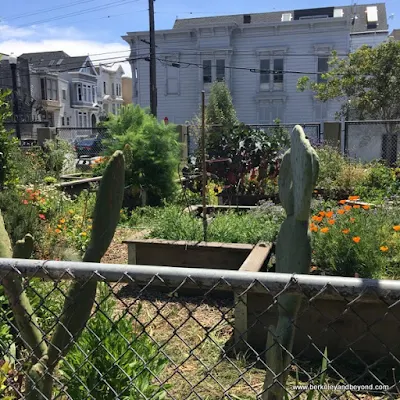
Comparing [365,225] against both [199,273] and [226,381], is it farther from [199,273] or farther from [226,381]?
Result: [199,273]

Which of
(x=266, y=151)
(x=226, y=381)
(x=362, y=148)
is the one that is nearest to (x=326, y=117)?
(x=362, y=148)

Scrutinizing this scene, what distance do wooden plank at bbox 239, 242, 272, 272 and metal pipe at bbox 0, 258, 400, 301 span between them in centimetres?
197

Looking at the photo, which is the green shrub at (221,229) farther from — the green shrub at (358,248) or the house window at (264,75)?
the house window at (264,75)

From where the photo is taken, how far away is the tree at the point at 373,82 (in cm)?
1748

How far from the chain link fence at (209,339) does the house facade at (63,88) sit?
41.6m

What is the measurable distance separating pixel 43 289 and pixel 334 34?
2820 cm

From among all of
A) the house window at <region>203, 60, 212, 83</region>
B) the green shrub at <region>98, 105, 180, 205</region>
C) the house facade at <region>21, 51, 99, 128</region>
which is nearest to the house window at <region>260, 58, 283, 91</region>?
the house window at <region>203, 60, 212, 83</region>

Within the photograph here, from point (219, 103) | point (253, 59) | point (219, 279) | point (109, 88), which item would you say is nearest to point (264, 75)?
point (253, 59)

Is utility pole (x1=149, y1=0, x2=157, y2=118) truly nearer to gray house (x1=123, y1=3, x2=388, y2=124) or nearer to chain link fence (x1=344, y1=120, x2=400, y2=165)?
gray house (x1=123, y1=3, x2=388, y2=124)

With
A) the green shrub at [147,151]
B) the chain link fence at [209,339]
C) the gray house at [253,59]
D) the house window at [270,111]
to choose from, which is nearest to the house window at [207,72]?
the gray house at [253,59]

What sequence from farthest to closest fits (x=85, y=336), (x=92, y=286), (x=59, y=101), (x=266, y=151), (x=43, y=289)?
(x=59, y=101)
(x=266, y=151)
(x=43, y=289)
(x=85, y=336)
(x=92, y=286)

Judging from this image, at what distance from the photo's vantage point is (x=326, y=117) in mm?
28078

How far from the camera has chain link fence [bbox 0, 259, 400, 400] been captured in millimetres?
1405

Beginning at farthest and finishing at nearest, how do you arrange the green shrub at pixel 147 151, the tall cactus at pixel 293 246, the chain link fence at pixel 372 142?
the chain link fence at pixel 372 142 → the green shrub at pixel 147 151 → the tall cactus at pixel 293 246
